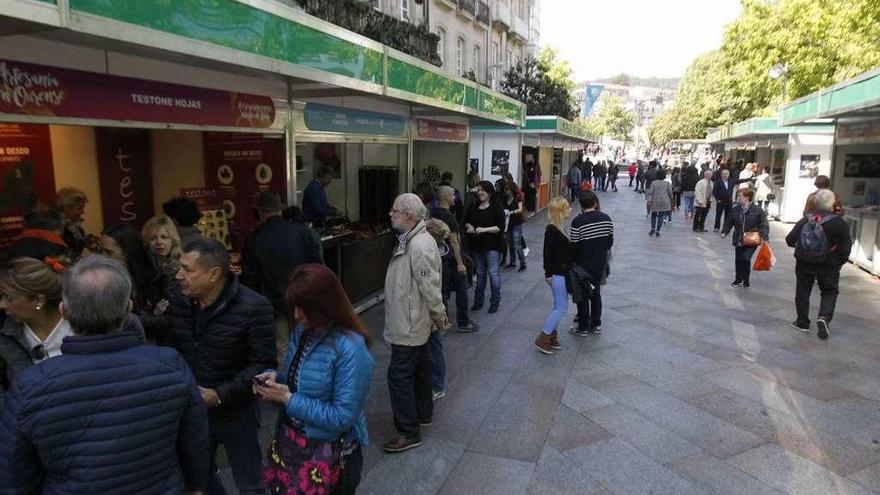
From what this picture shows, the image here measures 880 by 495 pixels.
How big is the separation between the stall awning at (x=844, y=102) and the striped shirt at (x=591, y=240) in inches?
197

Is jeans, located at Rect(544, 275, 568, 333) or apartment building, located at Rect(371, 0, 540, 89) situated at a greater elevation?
apartment building, located at Rect(371, 0, 540, 89)

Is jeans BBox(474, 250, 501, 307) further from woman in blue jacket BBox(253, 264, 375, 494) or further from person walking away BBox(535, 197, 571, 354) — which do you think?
woman in blue jacket BBox(253, 264, 375, 494)

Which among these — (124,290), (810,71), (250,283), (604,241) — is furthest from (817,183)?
(810,71)

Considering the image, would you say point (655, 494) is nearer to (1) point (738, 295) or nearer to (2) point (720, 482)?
(2) point (720, 482)

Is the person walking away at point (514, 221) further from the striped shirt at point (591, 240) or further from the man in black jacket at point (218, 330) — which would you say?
the man in black jacket at point (218, 330)

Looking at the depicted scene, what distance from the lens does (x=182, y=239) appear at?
4402 millimetres

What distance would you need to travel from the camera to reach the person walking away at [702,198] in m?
14.6

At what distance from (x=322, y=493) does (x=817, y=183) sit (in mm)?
8914

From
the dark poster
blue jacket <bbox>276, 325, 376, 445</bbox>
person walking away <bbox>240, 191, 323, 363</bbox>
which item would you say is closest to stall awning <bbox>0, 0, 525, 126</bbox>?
person walking away <bbox>240, 191, 323, 363</bbox>

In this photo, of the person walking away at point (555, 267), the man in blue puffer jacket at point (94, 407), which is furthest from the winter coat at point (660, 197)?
the man in blue puffer jacket at point (94, 407)

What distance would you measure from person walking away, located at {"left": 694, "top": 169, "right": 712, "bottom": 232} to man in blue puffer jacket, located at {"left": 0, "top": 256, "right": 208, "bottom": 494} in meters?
14.8

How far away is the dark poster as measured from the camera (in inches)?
277

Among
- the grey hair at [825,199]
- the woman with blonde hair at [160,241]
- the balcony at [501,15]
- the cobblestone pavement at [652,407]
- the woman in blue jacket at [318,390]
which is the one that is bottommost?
the cobblestone pavement at [652,407]

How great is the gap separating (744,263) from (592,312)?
3.64 meters
